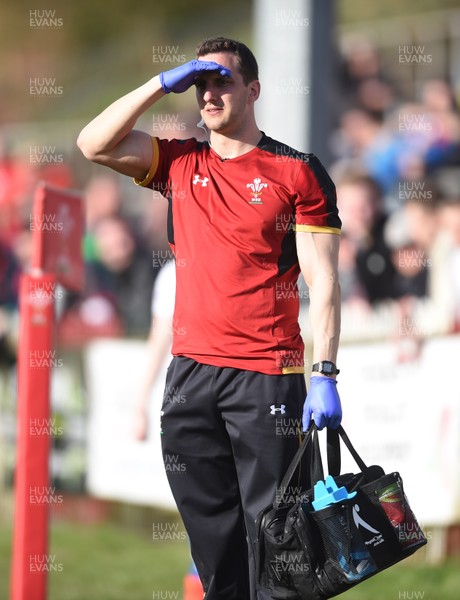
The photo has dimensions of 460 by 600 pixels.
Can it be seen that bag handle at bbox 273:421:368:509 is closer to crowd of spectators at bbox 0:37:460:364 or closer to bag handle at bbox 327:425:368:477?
bag handle at bbox 327:425:368:477

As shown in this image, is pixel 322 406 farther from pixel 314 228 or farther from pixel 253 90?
pixel 253 90

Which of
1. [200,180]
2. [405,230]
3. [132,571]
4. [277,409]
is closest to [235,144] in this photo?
[200,180]

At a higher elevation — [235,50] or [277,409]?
[235,50]

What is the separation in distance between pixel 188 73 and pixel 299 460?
1.49 meters

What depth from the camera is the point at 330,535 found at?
4105mm

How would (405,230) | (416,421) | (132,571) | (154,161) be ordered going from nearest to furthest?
(154,161) < (416,421) < (132,571) < (405,230)

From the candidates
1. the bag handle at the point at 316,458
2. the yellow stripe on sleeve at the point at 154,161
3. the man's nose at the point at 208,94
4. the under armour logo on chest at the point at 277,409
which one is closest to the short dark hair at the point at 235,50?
the man's nose at the point at 208,94

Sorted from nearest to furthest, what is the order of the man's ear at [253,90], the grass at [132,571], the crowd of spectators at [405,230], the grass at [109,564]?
the man's ear at [253,90], the grass at [132,571], the grass at [109,564], the crowd of spectators at [405,230]

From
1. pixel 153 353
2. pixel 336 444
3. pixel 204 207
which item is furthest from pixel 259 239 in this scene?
pixel 153 353

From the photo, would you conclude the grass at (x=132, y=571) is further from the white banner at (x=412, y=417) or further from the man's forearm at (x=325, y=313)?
the man's forearm at (x=325, y=313)

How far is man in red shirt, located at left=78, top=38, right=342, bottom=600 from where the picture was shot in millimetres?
4336

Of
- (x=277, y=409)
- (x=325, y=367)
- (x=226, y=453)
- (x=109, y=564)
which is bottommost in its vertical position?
(x=109, y=564)

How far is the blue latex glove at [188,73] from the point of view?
431cm

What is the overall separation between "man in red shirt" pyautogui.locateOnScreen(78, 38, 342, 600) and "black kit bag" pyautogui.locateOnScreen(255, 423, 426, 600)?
0.12 metres
